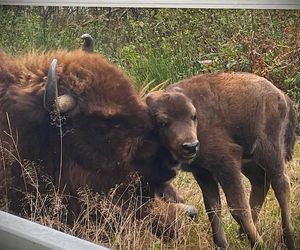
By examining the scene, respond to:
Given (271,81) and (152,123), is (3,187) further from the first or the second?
(271,81)

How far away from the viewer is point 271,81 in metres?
2.12

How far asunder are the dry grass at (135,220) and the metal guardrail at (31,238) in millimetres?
159

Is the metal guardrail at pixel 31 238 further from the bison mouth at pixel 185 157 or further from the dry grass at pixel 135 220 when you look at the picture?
the bison mouth at pixel 185 157

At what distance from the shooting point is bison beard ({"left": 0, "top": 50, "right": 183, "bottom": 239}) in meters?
2.42

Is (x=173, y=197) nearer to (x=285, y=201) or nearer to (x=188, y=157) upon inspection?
(x=188, y=157)

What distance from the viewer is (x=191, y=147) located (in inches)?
87.0

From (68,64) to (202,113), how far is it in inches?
21.9

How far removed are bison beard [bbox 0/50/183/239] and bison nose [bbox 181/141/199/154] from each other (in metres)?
0.10

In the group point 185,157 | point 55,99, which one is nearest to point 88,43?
point 55,99

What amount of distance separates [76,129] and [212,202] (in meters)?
0.50

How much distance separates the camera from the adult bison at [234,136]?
2.11 meters

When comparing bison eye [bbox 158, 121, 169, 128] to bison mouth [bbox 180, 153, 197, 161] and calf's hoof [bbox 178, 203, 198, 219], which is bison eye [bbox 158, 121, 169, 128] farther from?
calf's hoof [bbox 178, 203, 198, 219]

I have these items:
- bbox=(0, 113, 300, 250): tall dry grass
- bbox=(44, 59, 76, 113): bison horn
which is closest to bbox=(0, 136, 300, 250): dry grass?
bbox=(0, 113, 300, 250): tall dry grass

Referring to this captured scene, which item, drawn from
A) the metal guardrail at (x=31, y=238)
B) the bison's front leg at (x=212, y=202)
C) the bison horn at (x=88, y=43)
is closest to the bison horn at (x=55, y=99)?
the bison horn at (x=88, y=43)
